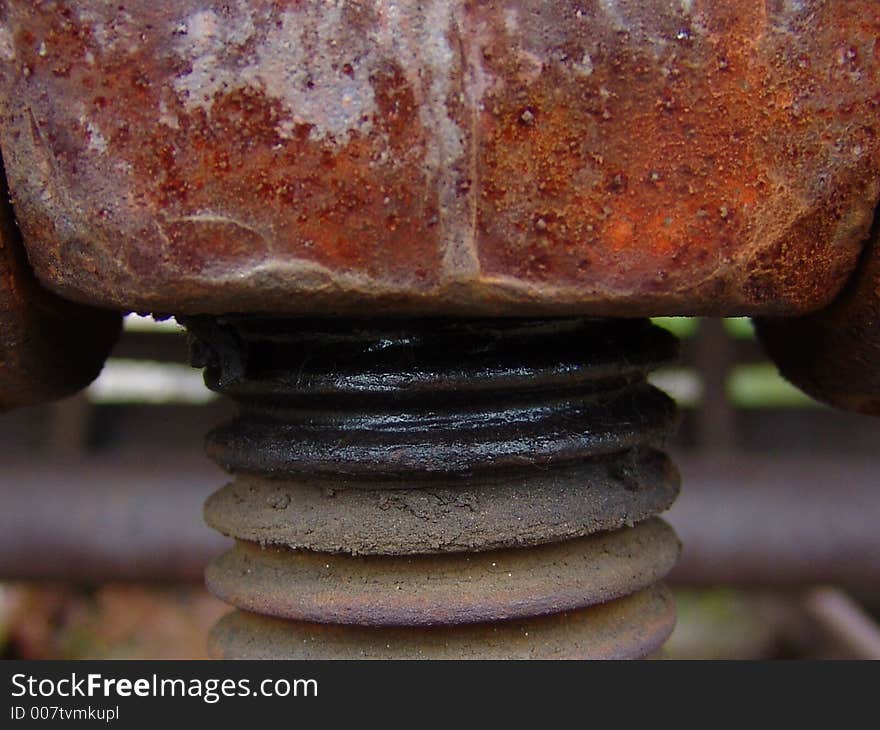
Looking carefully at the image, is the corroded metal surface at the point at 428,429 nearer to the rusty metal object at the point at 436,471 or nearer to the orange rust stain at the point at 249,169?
the rusty metal object at the point at 436,471

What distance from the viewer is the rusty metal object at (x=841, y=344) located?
1.53 feet

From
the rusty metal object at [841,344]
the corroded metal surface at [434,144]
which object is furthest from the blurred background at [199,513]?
the corroded metal surface at [434,144]

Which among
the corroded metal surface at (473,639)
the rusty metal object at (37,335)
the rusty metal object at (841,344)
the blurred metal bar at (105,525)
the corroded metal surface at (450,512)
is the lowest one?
the corroded metal surface at (473,639)

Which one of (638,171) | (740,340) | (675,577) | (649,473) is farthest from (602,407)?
(740,340)

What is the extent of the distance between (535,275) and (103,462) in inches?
60.9

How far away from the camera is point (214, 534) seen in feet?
5.52

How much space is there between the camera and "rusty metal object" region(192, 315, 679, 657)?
510 millimetres

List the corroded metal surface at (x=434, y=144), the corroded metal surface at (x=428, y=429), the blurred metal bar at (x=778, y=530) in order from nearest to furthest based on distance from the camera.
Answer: the corroded metal surface at (x=434, y=144)
the corroded metal surface at (x=428, y=429)
the blurred metal bar at (x=778, y=530)

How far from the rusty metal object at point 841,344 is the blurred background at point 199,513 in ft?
2.05

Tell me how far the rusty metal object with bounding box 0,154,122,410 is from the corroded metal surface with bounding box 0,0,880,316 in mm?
36

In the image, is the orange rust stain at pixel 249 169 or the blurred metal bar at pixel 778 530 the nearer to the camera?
the orange rust stain at pixel 249 169

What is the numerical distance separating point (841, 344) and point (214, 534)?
52.4 inches

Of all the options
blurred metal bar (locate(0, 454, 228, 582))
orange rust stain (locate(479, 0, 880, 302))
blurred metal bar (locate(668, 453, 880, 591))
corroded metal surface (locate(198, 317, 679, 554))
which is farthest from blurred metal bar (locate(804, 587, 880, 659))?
orange rust stain (locate(479, 0, 880, 302))

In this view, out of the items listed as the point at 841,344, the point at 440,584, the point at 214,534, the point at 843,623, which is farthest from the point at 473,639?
the point at 843,623
